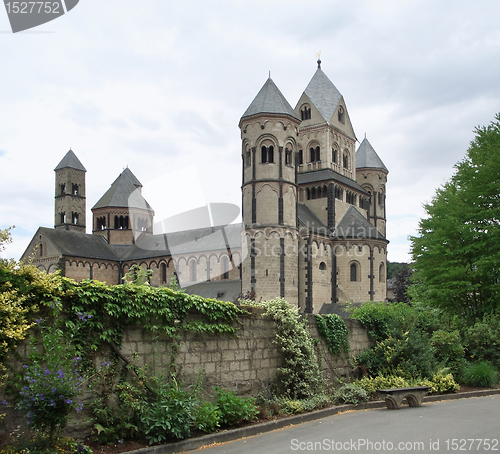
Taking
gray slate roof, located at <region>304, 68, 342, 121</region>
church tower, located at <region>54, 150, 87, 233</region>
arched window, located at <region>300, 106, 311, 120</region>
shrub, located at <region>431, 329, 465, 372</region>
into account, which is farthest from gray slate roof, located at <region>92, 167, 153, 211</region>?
shrub, located at <region>431, 329, 465, 372</region>

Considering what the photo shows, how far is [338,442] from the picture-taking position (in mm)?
8812

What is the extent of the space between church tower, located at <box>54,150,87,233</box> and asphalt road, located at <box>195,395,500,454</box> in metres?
69.2

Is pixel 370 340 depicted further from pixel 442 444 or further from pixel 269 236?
pixel 269 236

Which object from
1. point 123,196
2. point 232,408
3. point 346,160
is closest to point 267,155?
point 346,160

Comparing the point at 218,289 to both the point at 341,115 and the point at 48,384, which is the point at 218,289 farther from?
the point at 48,384

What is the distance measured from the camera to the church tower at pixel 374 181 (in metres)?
60.8

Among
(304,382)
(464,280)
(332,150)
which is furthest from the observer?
(332,150)

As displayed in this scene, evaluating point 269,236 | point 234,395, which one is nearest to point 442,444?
point 234,395

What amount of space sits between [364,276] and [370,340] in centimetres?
A: 3315

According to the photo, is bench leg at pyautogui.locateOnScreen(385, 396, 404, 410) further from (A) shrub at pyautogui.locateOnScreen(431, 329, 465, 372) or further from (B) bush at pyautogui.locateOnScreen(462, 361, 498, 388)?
(A) shrub at pyautogui.locateOnScreen(431, 329, 465, 372)

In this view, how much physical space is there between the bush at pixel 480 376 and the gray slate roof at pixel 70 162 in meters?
69.5

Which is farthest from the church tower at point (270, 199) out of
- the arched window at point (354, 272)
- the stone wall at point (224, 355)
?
the stone wall at point (224, 355)

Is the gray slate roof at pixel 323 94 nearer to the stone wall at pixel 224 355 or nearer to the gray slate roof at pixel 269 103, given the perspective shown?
the gray slate roof at pixel 269 103

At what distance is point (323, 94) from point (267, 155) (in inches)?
684
